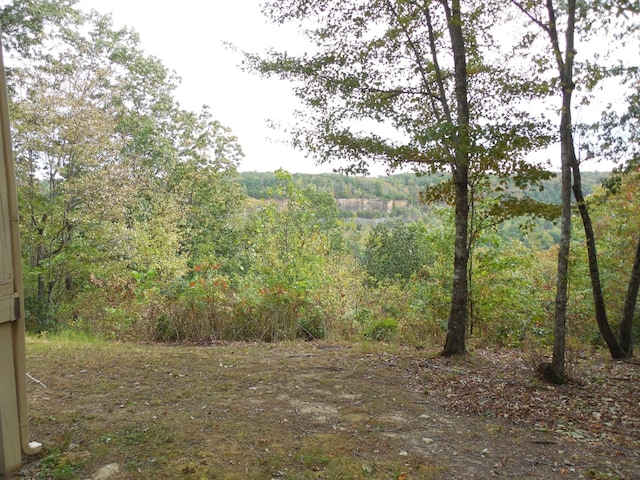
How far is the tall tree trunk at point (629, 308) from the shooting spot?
218 inches

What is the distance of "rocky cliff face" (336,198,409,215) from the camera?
6186 centimetres

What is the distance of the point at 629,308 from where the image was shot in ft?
18.7

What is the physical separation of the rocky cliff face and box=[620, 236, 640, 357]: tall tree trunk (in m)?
54.5

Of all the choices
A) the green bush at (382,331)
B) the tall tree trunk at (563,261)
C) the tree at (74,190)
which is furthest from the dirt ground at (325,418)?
the tree at (74,190)

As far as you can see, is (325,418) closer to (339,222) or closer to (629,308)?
(629,308)

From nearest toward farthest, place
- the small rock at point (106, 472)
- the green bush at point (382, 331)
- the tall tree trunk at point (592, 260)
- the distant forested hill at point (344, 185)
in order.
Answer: the small rock at point (106, 472) < the tall tree trunk at point (592, 260) < the green bush at point (382, 331) < the distant forested hill at point (344, 185)

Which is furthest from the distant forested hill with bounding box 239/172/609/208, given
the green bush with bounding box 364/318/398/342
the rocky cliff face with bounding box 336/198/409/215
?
the green bush with bounding box 364/318/398/342

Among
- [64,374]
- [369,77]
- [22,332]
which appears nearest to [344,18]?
[369,77]

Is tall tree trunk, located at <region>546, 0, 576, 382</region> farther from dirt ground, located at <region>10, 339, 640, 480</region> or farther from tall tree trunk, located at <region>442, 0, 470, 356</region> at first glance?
tall tree trunk, located at <region>442, 0, 470, 356</region>

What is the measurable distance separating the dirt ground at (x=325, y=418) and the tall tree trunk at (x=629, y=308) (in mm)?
515

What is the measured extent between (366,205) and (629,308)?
61746 millimetres

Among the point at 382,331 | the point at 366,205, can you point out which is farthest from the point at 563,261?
the point at 366,205

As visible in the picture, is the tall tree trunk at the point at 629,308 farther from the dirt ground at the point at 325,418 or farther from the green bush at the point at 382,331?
the green bush at the point at 382,331

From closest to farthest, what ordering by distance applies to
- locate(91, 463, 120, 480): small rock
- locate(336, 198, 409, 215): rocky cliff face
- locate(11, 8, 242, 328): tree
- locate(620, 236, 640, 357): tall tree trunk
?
locate(91, 463, 120, 480): small rock, locate(620, 236, 640, 357): tall tree trunk, locate(11, 8, 242, 328): tree, locate(336, 198, 409, 215): rocky cliff face
